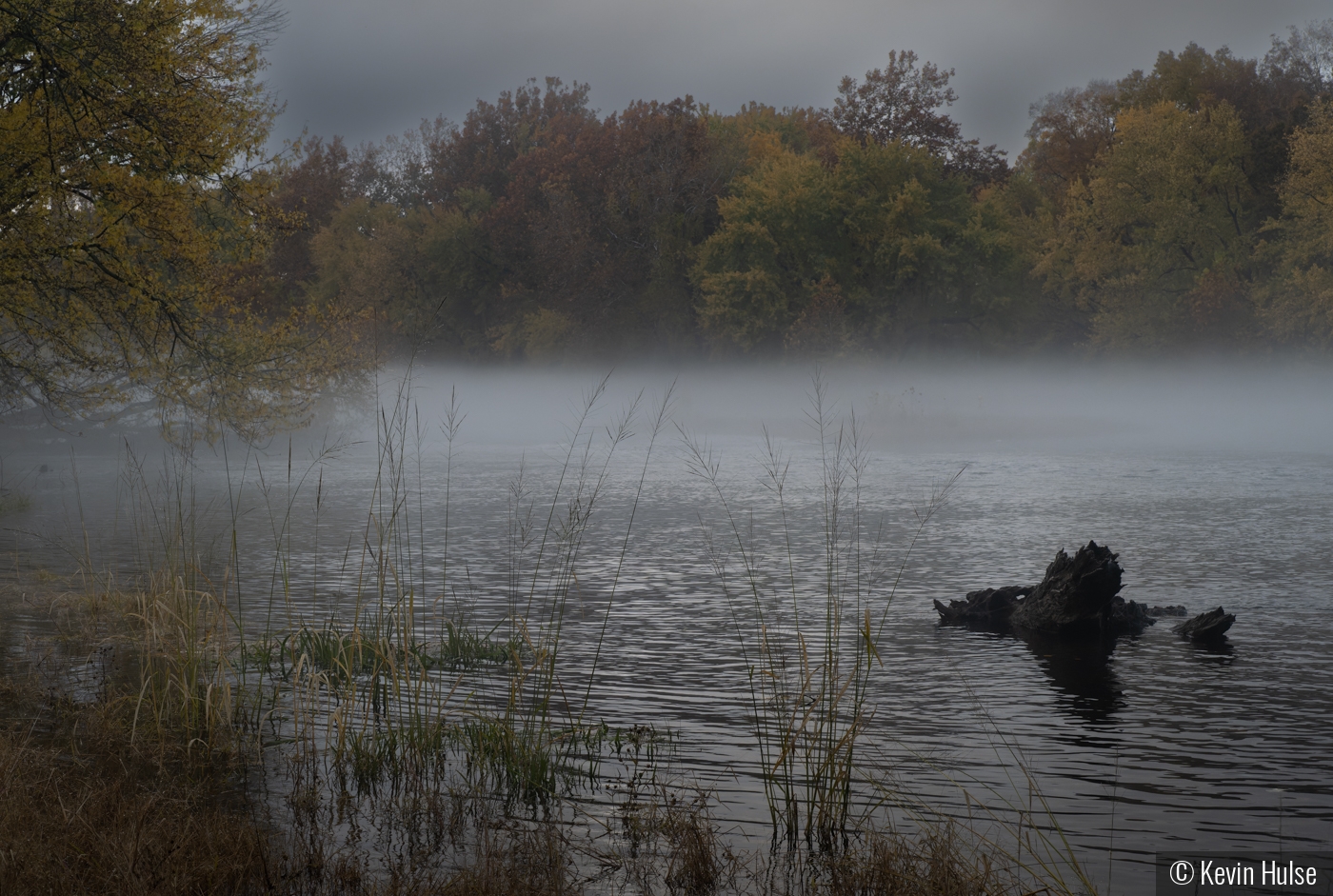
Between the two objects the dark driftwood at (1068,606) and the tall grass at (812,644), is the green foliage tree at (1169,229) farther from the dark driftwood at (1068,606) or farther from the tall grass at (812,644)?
the dark driftwood at (1068,606)

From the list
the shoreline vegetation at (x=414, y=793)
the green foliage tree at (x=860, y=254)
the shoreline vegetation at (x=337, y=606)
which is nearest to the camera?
the shoreline vegetation at (x=414, y=793)

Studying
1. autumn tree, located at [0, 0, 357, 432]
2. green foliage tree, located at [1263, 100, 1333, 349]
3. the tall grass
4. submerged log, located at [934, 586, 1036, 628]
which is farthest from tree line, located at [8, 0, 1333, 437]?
submerged log, located at [934, 586, 1036, 628]

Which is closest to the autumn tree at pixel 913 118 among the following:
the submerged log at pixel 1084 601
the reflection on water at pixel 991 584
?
the reflection on water at pixel 991 584

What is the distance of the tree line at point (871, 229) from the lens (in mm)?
50188

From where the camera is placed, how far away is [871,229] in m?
58.9

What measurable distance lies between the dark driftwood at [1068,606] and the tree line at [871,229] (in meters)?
40.7

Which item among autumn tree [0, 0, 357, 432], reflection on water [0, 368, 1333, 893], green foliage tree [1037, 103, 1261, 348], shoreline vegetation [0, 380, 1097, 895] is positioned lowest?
A: reflection on water [0, 368, 1333, 893]

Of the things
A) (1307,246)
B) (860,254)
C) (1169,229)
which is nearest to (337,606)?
(1307,246)

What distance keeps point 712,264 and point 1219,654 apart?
52.2 m

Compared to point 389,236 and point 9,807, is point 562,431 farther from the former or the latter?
point 9,807

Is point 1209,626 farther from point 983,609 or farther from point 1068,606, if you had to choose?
point 983,609

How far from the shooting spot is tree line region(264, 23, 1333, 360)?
5019 centimetres

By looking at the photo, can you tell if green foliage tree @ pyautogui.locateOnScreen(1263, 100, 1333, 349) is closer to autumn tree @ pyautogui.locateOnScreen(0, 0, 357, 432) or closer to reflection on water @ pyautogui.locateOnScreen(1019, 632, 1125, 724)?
autumn tree @ pyautogui.locateOnScreen(0, 0, 357, 432)

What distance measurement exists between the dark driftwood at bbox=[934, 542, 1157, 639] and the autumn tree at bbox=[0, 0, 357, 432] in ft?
31.3
